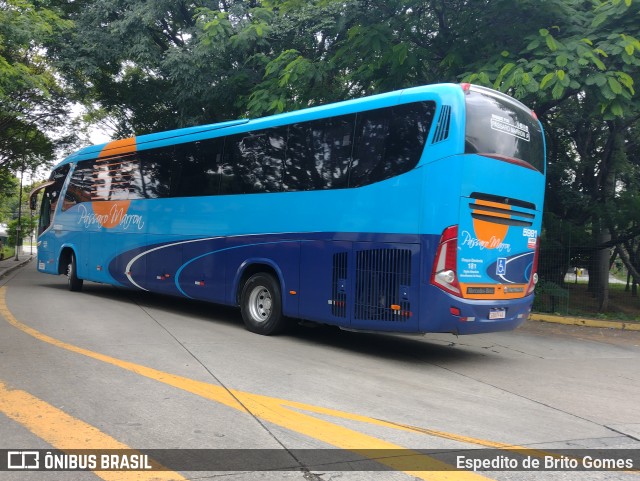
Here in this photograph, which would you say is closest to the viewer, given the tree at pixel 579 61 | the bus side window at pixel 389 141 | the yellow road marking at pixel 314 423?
the yellow road marking at pixel 314 423

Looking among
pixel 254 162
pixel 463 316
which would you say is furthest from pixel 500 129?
pixel 254 162

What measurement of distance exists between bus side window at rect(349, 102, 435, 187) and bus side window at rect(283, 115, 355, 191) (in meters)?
0.22

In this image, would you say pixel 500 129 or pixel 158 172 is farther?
pixel 158 172

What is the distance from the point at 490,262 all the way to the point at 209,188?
5627 millimetres

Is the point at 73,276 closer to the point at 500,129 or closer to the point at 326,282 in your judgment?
the point at 326,282

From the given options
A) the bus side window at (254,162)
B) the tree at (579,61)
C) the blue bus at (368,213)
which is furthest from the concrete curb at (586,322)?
the bus side window at (254,162)

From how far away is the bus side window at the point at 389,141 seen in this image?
7.73 meters

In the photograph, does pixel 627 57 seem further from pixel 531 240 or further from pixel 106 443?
pixel 106 443

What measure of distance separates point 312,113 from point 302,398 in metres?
4.99

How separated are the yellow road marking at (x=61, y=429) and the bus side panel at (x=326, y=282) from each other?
428cm

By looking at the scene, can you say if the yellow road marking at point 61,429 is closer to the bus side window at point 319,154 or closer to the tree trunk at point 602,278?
the bus side window at point 319,154

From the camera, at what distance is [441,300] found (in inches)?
292

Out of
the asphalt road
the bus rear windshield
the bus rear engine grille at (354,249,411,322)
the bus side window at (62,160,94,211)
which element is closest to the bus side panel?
the bus rear engine grille at (354,249,411,322)

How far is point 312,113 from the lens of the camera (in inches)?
362
